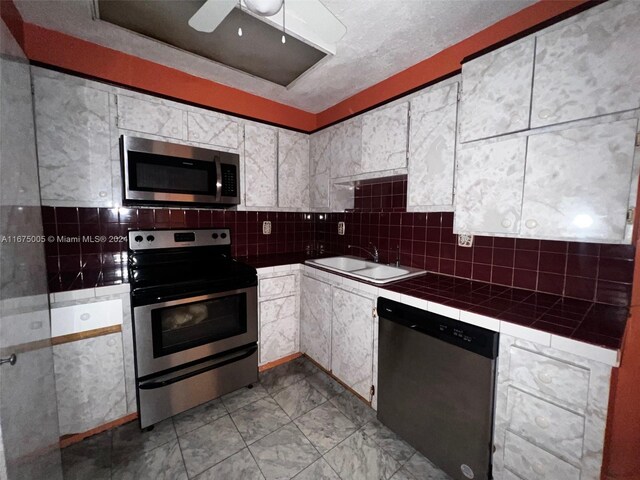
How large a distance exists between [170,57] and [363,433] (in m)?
3.02

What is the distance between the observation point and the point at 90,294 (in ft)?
4.93

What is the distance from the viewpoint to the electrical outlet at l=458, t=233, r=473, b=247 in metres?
1.79

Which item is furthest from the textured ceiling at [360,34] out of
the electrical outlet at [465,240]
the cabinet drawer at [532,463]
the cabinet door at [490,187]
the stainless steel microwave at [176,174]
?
the cabinet drawer at [532,463]

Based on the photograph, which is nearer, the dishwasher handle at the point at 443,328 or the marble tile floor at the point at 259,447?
the dishwasher handle at the point at 443,328

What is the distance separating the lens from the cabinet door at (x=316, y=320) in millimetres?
2143

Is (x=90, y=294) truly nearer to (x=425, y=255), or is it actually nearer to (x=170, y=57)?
(x=170, y=57)

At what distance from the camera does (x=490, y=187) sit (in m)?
1.41

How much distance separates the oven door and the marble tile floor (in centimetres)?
43

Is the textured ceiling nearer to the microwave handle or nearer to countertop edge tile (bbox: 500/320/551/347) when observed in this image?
the microwave handle

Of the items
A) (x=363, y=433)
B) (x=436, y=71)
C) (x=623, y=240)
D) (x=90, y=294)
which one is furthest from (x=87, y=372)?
(x=436, y=71)

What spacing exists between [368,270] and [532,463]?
1502 millimetres

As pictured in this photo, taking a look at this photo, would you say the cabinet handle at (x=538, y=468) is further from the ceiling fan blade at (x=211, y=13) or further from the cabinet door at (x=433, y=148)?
the ceiling fan blade at (x=211, y=13)

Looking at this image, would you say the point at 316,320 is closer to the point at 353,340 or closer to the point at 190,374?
the point at 353,340

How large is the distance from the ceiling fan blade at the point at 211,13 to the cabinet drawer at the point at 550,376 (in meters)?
2.07
